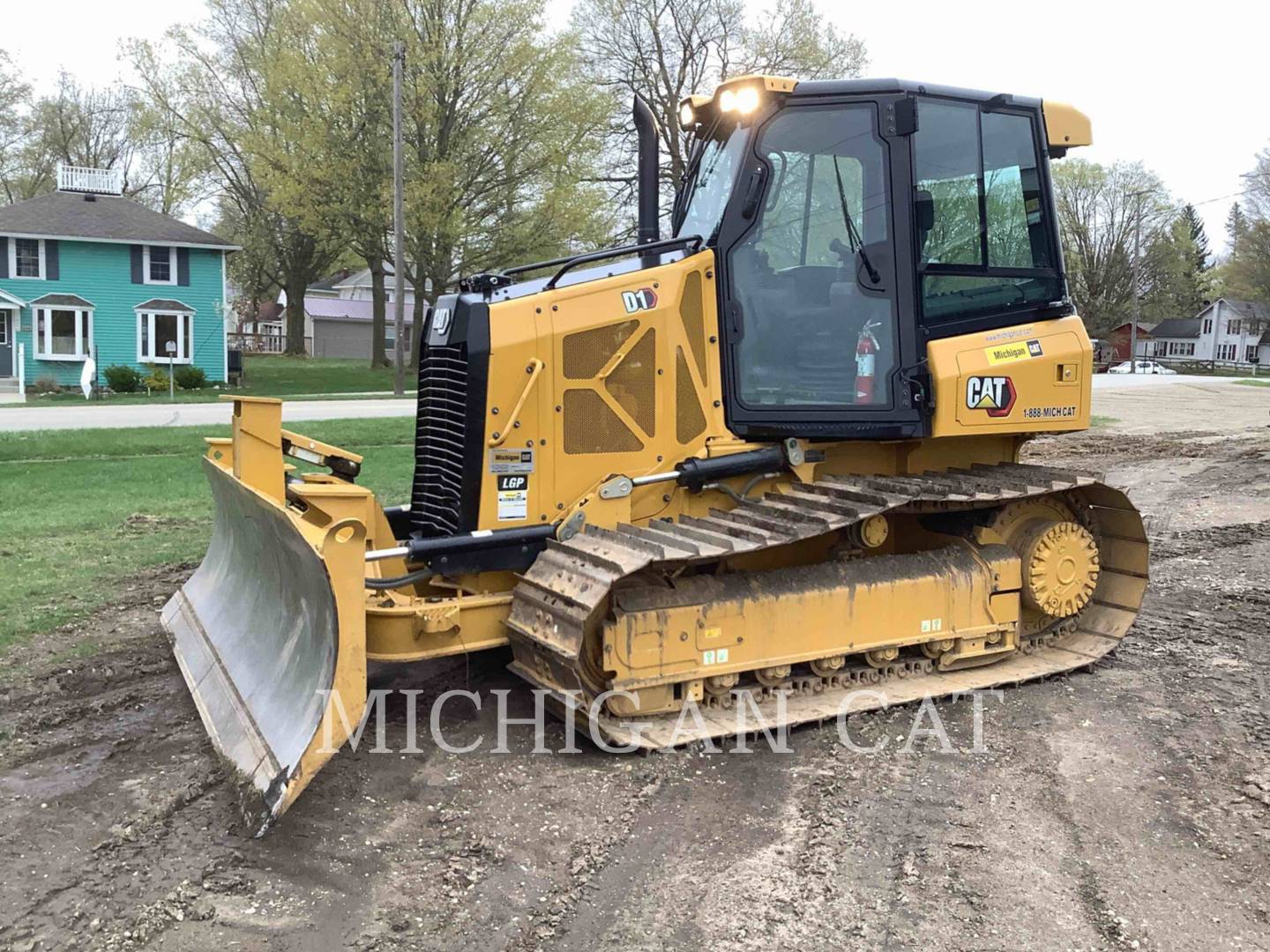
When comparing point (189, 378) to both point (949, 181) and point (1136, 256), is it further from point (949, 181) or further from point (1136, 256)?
point (1136, 256)

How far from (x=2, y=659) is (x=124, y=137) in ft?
170

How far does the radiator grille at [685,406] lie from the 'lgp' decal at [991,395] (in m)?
1.37

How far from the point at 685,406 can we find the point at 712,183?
121cm

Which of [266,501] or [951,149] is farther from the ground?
[951,149]

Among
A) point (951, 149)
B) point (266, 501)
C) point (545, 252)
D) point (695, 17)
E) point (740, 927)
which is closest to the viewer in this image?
point (740, 927)

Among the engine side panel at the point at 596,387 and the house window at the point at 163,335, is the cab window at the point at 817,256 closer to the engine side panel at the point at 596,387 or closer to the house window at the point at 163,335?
the engine side panel at the point at 596,387

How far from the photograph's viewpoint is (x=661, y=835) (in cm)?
402

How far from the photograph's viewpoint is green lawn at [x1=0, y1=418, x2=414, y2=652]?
7602mm

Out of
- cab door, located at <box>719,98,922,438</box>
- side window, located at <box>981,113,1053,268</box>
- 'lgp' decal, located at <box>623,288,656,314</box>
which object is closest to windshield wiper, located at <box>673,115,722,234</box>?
cab door, located at <box>719,98,922,438</box>

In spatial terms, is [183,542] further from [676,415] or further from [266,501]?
[676,415]

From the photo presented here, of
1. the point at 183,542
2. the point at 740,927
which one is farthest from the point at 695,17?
the point at 740,927

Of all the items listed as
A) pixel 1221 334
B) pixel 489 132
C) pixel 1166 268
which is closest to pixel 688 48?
pixel 489 132

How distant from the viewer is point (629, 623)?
486 cm

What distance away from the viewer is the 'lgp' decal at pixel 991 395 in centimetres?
556
